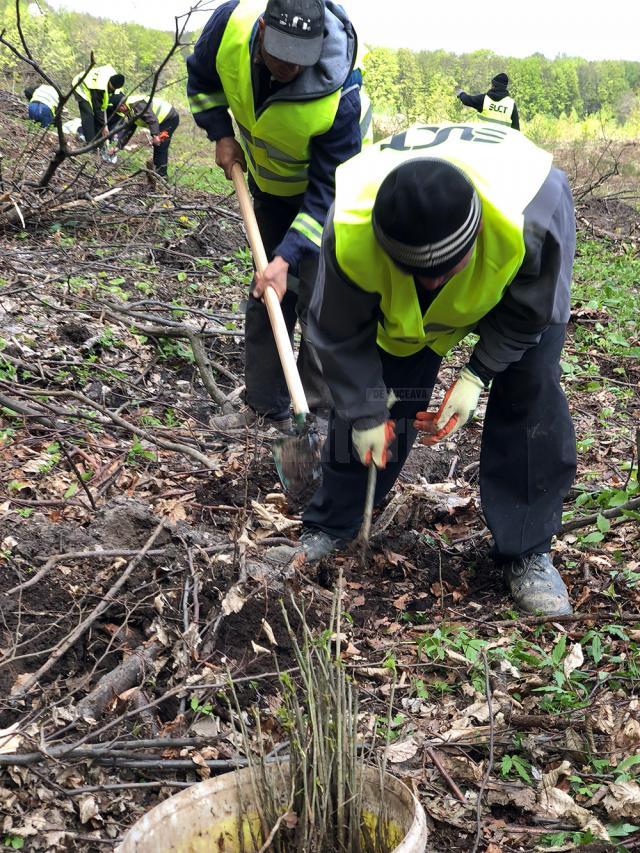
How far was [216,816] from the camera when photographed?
1.66m

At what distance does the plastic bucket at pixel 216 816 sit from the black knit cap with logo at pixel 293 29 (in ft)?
8.66

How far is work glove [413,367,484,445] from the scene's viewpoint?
2865mm

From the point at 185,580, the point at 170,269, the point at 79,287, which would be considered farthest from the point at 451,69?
the point at 185,580

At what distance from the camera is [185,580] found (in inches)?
109

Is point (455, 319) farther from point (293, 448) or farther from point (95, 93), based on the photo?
point (95, 93)

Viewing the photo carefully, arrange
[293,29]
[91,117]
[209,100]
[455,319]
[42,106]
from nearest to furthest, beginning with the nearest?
[455,319]
[293,29]
[209,100]
[91,117]
[42,106]

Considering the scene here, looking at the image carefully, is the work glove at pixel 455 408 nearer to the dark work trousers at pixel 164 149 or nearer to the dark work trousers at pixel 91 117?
the dark work trousers at pixel 164 149

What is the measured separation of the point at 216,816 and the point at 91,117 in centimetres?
1076

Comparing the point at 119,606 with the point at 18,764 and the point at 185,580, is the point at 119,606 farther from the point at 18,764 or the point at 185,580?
the point at 18,764

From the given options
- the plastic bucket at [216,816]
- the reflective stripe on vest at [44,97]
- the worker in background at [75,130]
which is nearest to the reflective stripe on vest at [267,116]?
the plastic bucket at [216,816]

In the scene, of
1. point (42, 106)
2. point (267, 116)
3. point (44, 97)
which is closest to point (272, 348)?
point (267, 116)

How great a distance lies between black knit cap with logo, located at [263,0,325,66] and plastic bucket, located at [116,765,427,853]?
2.64 m

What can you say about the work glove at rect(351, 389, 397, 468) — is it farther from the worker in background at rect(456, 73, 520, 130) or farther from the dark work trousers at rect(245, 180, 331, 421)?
the worker in background at rect(456, 73, 520, 130)

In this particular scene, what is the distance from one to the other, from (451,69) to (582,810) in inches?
750
